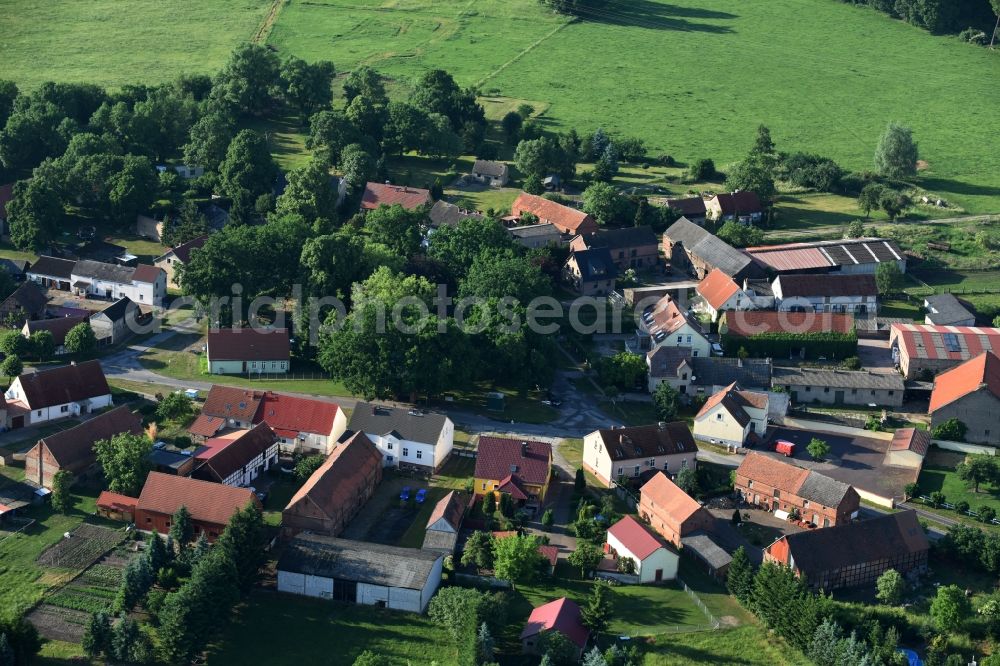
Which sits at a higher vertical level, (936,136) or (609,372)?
(936,136)

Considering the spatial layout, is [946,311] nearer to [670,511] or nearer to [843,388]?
[843,388]

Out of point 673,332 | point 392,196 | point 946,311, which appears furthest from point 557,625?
point 392,196

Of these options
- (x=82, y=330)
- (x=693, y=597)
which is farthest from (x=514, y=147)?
(x=693, y=597)

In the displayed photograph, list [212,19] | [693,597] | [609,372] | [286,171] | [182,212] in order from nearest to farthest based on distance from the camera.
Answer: [693,597]
[609,372]
[182,212]
[286,171]
[212,19]

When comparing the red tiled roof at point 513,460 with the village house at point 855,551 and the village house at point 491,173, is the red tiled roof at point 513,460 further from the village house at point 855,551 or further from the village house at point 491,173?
the village house at point 491,173

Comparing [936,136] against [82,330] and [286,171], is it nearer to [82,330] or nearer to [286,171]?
[286,171]

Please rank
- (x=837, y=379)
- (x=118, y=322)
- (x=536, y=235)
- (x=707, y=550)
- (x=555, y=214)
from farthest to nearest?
(x=555, y=214), (x=536, y=235), (x=118, y=322), (x=837, y=379), (x=707, y=550)

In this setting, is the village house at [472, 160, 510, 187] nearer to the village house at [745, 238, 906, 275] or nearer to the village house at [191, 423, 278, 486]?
the village house at [745, 238, 906, 275]

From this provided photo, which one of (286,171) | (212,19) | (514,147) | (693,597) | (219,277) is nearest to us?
(693,597)
